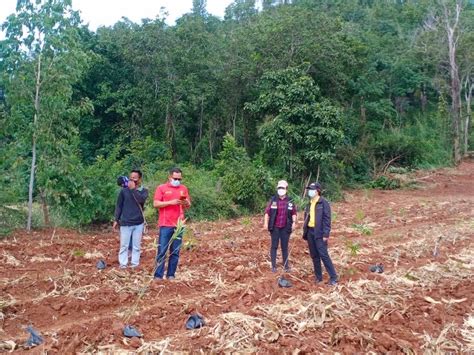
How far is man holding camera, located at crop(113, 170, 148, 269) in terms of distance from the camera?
7.99 metres

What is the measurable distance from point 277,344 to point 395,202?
16.9 m

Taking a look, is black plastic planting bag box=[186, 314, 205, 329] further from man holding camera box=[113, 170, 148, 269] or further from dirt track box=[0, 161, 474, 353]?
man holding camera box=[113, 170, 148, 269]

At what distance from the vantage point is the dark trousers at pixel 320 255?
7.36m

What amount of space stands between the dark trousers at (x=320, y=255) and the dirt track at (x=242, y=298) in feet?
0.81

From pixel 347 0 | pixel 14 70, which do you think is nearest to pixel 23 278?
pixel 14 70

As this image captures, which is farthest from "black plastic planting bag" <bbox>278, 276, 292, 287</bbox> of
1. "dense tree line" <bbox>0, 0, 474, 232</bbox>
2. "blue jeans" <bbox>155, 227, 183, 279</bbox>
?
"dense tree line" <bbox>0, 0, 474, 232</bbox>

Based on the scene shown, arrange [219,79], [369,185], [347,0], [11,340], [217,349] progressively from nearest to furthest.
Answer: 1. [217,349]
2. [11,340]
3. [219,79]
4. [369,185]
5. [347,0]

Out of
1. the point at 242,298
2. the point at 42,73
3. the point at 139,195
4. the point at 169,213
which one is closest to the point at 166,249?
the point at 169,213

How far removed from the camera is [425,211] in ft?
56.9

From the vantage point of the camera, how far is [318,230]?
24.3 ft

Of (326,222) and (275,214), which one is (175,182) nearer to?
(275,214)

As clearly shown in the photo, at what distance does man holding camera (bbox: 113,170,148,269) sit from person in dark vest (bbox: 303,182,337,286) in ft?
8.86

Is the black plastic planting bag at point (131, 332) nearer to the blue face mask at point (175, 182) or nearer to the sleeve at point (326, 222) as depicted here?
the blue face mask at point (175, 182)

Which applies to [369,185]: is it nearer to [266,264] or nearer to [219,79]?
[219,79]
